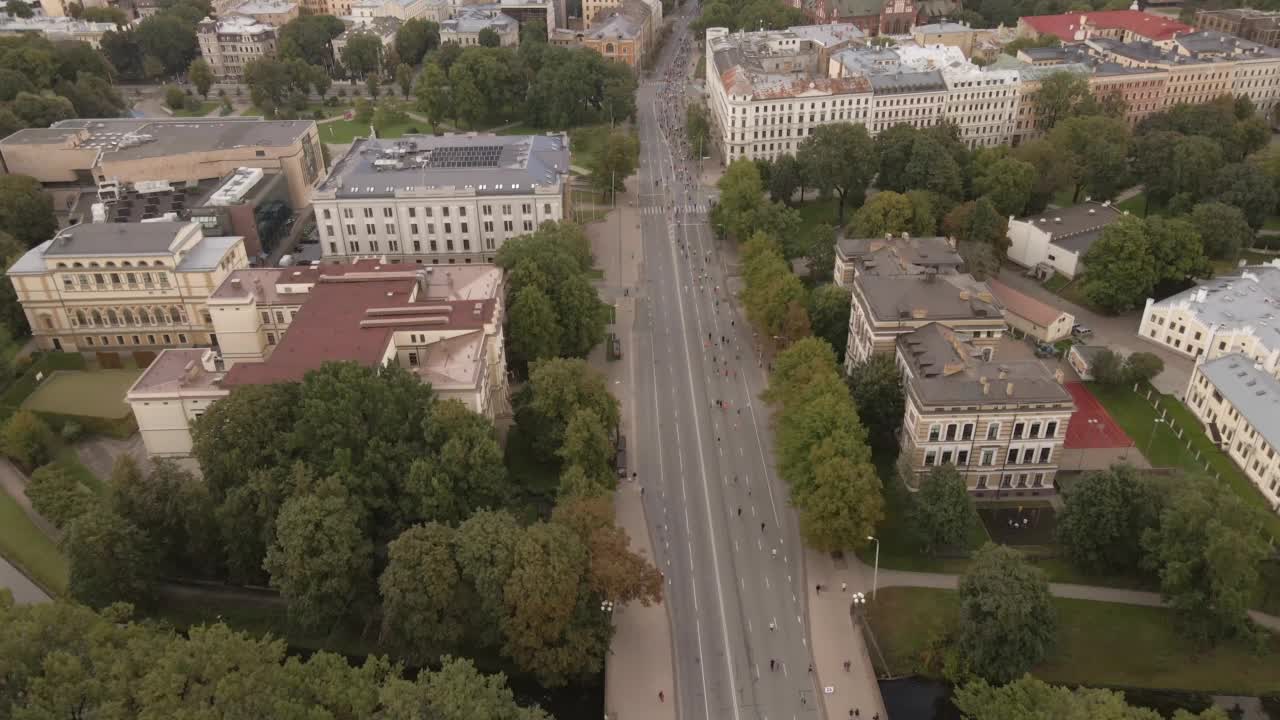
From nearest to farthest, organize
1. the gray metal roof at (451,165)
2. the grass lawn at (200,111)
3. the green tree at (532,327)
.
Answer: the green tree at (532,327)
the gray metal roof at (451,165)
the grass lawn at (200,111)

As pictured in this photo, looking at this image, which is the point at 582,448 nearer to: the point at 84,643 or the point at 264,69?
the point at 84,643

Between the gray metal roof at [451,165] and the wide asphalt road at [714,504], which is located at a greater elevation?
the gray metal roof at [451,165]

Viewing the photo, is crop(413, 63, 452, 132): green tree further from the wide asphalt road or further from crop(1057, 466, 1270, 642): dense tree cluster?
crop(1057, 466, 1270, 642): dense tree cluster

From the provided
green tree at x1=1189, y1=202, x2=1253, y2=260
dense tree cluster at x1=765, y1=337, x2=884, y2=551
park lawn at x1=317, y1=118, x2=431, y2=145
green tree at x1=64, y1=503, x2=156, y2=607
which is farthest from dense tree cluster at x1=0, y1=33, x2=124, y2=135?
green tree at x1=1189, y1=202, x2=1253, y2=260

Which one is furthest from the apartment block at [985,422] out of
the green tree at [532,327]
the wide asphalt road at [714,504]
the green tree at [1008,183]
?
the green tree at [1008,183]

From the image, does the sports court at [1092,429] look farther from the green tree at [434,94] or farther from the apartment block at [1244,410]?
the green tree at [434,94]

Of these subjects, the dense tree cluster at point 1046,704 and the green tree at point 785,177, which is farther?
the green tree at point 785,177

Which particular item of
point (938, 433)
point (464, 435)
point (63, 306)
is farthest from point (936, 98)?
point (63, 306)
